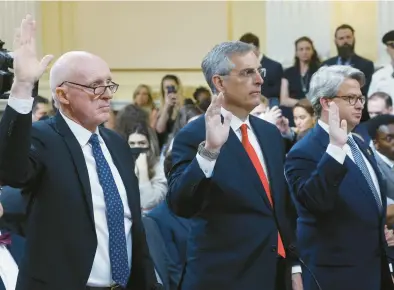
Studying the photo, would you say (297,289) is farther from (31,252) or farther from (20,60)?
(20,60)

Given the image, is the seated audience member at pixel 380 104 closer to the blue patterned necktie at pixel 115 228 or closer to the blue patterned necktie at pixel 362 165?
the blue patterned necktie at pixel 362 165

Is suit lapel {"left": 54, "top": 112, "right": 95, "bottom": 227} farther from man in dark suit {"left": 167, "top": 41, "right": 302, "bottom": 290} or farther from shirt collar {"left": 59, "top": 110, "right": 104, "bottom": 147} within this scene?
man in dark suit {"left": 167, "top": 41, "right": 302, "bottom": 290}

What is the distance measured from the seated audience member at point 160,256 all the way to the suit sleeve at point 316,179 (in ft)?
3.21

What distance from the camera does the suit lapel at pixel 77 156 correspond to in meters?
3.70

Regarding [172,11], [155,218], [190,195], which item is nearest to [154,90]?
[172,11]

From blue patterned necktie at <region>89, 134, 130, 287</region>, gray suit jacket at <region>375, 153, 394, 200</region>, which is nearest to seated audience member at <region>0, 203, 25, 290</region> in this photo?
blue patterned necktie at <region>89, 134, 130, 287</region>

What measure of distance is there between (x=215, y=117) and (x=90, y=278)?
78 centimetres

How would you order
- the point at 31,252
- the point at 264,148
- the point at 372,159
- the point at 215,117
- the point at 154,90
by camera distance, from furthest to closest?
the point at 154,90
the point at 372,159
the point at 264,148
the point at 215,117
the point at 31,252

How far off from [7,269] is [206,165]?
0.93 metres

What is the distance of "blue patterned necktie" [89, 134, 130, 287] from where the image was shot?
374cm

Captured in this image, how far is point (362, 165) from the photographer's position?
4.87 metres

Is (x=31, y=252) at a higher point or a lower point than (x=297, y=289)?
higher

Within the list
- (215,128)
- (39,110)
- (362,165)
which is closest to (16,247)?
(215,128)

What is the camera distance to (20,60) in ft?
11.0
